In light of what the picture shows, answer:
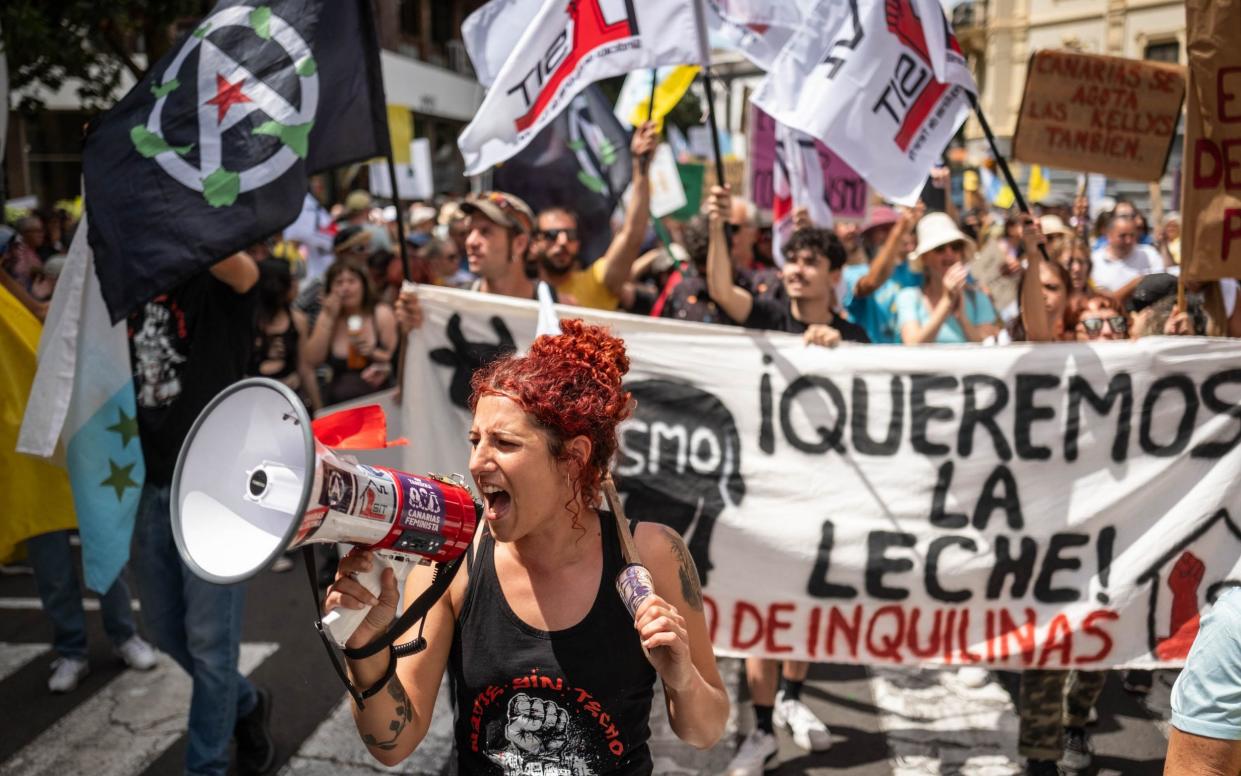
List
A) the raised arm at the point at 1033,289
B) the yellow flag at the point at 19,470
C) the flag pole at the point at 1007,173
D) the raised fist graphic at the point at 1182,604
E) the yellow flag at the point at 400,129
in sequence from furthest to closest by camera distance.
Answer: the yellow flag at the point at 400,129 < the yellow flag at the point at 19,470 < the raised arm at the point at 1033,289 < the flag pole at the point at 1007,173 < the raised fist graphic at the point at 1182,604

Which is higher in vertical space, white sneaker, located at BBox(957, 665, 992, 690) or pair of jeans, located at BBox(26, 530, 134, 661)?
pair of jeans, located at BBox(26, 530, 134, 661)

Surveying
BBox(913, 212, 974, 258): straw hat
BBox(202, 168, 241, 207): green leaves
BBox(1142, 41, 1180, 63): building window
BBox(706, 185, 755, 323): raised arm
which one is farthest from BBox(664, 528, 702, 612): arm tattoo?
BBox(1142, 41, 1180, 63): building window

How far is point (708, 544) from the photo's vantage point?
4000 millimetres

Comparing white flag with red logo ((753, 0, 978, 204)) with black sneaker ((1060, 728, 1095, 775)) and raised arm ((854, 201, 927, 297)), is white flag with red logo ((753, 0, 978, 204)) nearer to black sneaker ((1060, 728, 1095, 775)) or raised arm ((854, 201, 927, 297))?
raised arm ((854, 201, 927, 297))

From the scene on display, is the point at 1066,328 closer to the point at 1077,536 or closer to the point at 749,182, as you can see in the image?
the point at 1077,536

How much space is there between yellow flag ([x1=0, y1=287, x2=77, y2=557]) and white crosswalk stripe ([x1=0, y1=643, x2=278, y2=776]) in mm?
756

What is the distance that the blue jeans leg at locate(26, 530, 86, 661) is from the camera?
15.1 ft

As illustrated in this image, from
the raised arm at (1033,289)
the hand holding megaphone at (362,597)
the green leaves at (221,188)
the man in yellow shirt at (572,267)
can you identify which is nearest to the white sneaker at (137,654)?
the green leaves at (221,188)

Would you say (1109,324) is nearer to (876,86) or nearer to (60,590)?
(876,86)

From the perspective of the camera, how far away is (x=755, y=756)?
153 inches

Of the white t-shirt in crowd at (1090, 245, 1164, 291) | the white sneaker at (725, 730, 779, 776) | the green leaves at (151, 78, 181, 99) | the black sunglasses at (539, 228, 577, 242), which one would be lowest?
the white sneaker at (725, 730, 779, 776)

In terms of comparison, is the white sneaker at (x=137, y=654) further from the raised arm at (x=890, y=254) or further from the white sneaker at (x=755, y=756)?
the raised arm at (x=890, y=254)

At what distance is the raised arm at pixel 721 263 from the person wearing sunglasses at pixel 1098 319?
1.32m

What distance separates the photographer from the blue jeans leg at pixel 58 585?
462cm
